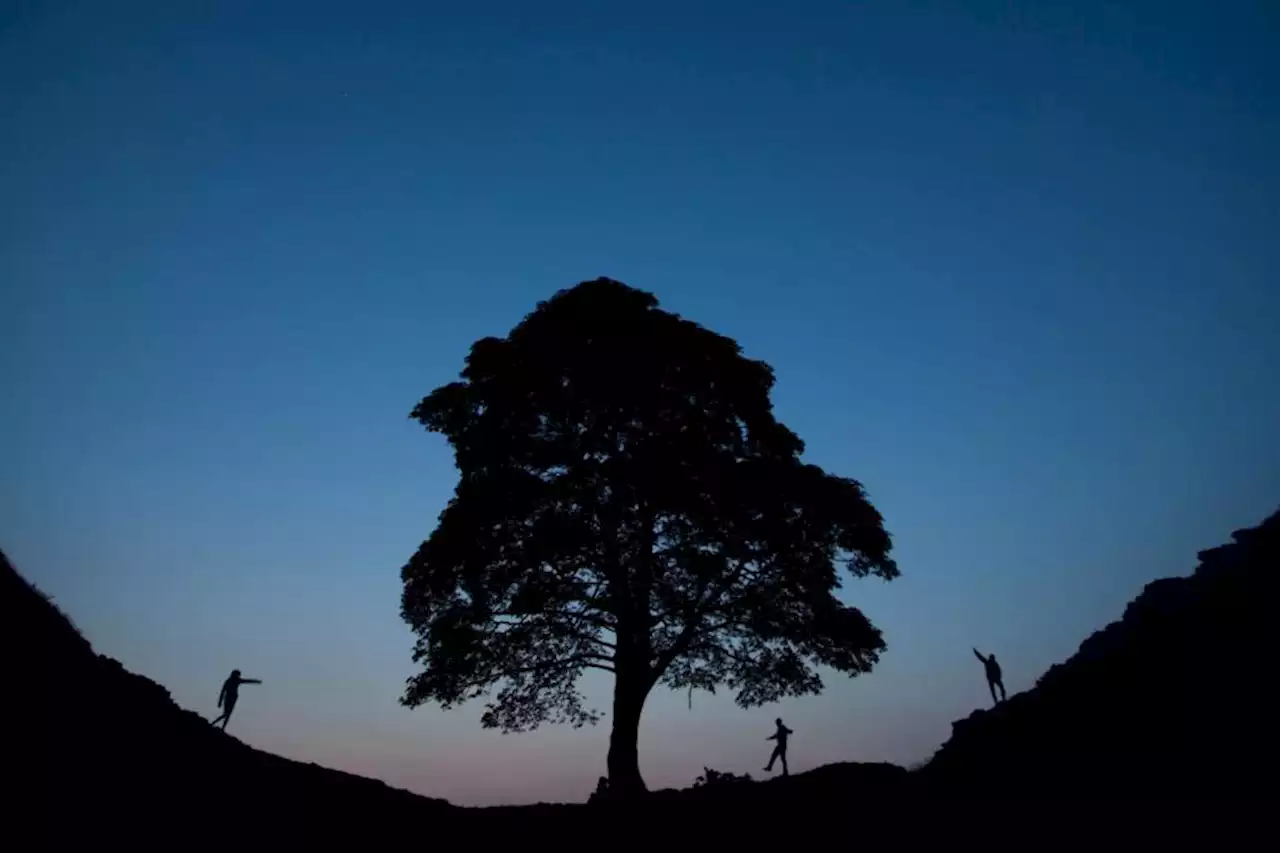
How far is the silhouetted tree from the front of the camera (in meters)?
20.5

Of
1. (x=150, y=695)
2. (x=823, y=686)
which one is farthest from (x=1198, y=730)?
(x=150, y=695)

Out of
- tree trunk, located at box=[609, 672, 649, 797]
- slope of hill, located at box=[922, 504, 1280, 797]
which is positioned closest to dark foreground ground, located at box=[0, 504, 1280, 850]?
slope of hill, located at box=[922, 504, 1280, 797]

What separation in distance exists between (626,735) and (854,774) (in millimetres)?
5869

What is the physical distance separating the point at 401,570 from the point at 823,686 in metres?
12.4

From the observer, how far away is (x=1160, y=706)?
12109mm

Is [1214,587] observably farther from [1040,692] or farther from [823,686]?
[823,686]

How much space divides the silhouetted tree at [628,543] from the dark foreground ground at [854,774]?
379 cm

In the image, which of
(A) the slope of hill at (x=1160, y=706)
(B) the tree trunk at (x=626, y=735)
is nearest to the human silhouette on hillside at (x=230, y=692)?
(B) the tree trunk at (x=626, y=735)

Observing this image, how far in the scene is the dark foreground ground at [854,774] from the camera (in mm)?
10531

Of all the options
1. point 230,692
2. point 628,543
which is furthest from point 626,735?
point 230,692

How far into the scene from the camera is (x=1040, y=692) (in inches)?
621

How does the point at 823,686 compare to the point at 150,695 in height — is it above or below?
above

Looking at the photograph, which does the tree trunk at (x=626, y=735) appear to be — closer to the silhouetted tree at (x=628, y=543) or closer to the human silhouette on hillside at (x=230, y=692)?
the silhouetted tree at (x=628, y=543)

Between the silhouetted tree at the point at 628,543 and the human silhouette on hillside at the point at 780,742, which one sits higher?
the silhouetted tree at the point at 628,543
